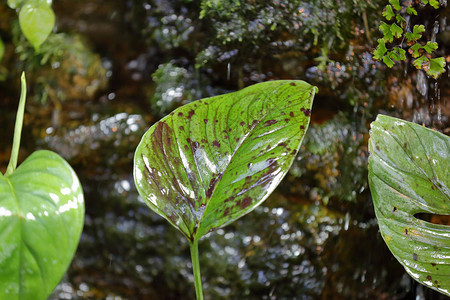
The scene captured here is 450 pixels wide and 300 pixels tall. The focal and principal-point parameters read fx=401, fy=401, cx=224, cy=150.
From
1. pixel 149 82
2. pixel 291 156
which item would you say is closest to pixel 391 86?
pixel 291 156

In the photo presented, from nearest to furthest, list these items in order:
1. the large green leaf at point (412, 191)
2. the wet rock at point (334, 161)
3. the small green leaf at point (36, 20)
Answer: the large green leaf at point (412, 191) < the wet rock at point (334, 161) < the small green leaf at point (36, 20)

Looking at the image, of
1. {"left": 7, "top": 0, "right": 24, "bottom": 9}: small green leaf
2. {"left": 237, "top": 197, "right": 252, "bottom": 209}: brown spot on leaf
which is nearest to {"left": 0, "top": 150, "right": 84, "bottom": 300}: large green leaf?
{"left": 237, "top": 197, "right": 252, "bottom": 209}: brown spot on leaf

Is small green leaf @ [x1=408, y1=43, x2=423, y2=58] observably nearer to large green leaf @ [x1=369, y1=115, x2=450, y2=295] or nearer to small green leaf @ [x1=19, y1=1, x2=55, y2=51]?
large green leaf @ [x1=369, y1=115, x2=450, y2=295]

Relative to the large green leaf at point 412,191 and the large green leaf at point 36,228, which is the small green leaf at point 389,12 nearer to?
the large green leaf at point 412,191

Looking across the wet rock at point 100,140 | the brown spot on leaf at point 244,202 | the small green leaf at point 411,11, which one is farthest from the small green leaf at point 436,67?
the wet rock at point 100,140

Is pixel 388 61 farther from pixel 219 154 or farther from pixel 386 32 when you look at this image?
pixel 219 154

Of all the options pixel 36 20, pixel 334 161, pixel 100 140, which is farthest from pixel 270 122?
pixel 36 20
